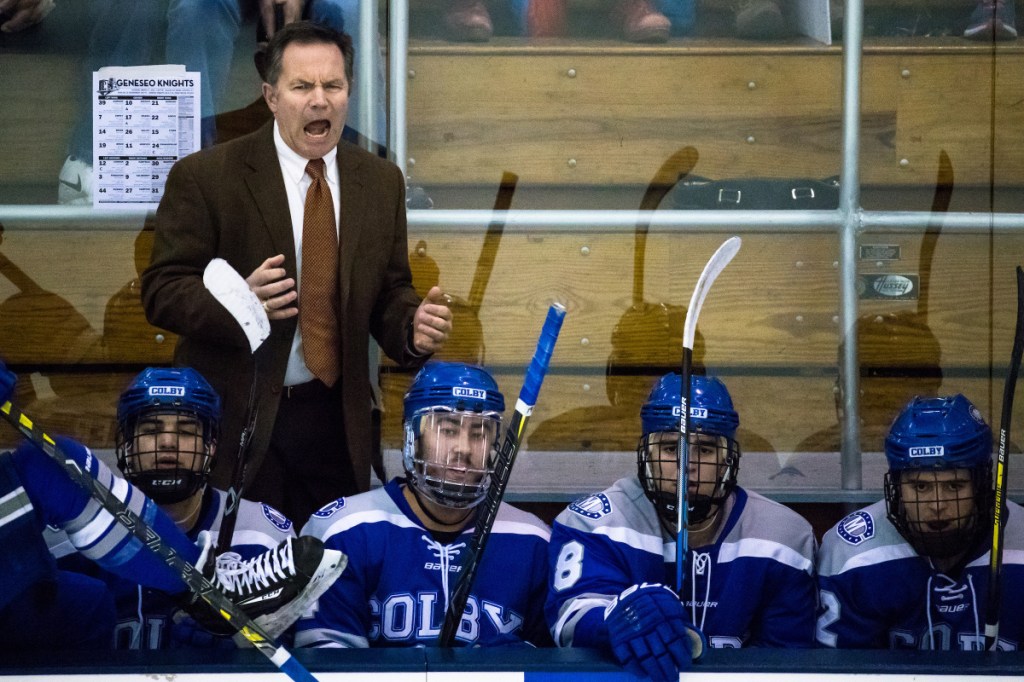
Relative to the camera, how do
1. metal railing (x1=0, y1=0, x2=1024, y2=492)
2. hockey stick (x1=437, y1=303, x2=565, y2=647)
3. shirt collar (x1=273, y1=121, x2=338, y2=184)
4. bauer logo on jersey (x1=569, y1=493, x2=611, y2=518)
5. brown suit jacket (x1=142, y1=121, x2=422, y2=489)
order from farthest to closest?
metal railing (x1=0, y1=0, x2=1024, y2=492) → shirt collar (x1=273, y1=121, x2=338, y2=184) → brown suit jacket (x1=142, y1=121, x2=422, y2=489) → bauer logo on jersey (x1=569, y1=493, x2=611, y2=518) → hockey stick (x1=437, y1=303, x2=565, y2=647)

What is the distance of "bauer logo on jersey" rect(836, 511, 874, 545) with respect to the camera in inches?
108

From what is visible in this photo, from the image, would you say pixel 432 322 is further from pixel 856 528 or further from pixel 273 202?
pixel 856 528

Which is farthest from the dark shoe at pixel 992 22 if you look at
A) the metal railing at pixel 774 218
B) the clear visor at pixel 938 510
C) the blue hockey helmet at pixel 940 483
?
the clear visor at pixel 938 510

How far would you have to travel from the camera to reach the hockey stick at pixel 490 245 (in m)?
3.71

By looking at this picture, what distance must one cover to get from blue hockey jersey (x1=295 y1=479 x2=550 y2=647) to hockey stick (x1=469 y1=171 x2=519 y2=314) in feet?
3.45

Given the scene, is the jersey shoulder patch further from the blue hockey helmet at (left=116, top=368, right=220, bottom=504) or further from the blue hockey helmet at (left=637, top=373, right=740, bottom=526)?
the blue hockey helmet at (left=116, top=368, right=220, bottom=504)

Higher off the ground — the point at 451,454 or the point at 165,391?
the point at 165,391

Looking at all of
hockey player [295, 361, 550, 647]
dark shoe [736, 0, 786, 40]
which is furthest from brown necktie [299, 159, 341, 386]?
dark shoe [736, 0, 786, 40]

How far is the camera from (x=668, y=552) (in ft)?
8.90

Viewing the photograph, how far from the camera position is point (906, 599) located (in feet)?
8.79

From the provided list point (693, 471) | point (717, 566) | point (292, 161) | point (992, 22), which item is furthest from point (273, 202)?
point (992, 22)

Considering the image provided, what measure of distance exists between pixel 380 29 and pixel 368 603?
163 centimetres

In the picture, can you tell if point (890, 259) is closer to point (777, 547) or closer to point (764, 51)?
point (764, 51)

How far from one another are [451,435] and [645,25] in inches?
58.4
